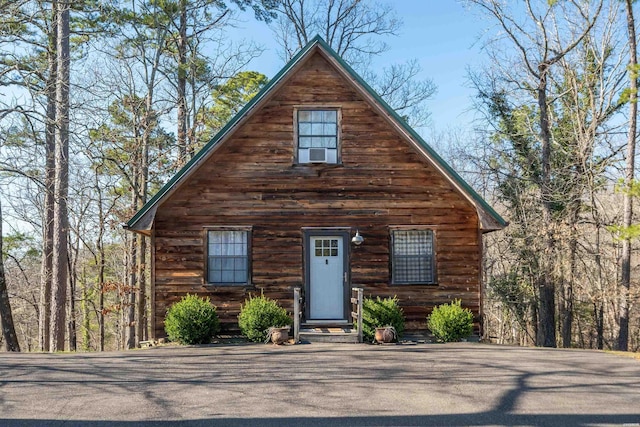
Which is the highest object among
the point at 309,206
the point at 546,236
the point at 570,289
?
the point at 309,206

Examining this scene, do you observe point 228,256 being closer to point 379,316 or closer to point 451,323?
point 379,316

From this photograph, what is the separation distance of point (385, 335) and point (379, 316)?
581 millimetres

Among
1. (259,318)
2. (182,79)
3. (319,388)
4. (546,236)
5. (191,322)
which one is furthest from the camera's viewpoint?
(182,79)

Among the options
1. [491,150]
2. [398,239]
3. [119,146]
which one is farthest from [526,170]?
[119,146]

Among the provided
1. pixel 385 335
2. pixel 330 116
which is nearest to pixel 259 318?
pixel 385 335

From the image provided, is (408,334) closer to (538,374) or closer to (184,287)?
(538,374)

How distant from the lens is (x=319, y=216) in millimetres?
15062

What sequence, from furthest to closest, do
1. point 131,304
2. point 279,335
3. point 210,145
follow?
point 131,304, point 210,145, point 279,335

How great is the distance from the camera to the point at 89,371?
10422mm

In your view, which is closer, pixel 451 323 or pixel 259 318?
pixel 259 318

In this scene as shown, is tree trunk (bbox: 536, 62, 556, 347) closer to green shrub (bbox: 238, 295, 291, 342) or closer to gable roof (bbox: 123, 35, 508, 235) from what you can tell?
gable roof (bbox: 123, 35, 508, 235)

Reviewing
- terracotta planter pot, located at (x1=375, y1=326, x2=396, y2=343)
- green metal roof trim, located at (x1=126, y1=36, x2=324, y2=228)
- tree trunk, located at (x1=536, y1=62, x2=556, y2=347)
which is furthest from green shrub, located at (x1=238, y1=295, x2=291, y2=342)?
tree trunk, located at (x1=536, y1=62, x2=556, y2=347)

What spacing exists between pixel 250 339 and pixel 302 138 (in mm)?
5375

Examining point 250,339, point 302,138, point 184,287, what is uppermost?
point 302,138
